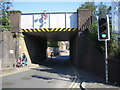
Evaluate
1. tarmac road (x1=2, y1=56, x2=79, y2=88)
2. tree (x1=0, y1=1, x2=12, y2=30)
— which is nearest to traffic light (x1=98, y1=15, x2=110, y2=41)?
tarmac road (x1=2, y1=56, x2=79, y2=88)

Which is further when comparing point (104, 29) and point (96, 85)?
point (104, 29)

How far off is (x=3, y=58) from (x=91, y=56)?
27.7 feet

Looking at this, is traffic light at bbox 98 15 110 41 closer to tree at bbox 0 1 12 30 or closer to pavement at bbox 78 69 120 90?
pavement at bbox 78 69 120 90

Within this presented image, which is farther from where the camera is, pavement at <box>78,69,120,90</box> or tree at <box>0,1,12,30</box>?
tree at <box>0,1,12,30</box>

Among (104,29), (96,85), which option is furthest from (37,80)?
(104,29)

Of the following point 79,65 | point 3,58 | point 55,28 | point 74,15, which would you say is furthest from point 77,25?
point 3,58

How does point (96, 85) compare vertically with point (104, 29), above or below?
below

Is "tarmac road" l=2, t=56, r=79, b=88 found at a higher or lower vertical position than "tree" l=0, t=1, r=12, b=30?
lower

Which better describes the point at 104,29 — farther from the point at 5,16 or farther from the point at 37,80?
the point at 5,16

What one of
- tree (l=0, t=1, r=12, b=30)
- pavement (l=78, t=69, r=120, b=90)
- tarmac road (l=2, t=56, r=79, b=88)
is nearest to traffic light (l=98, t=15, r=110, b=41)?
pavement (l=78, t=69, r=120, b=90)

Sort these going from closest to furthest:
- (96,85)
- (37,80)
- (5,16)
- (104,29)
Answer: (96,85) < (104,29) < (37,80) < (5,16)

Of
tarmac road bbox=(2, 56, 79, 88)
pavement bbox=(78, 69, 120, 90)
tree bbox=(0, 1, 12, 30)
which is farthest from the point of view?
tree bbox=(0, 1, 12, 30)

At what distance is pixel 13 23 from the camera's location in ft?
69.3

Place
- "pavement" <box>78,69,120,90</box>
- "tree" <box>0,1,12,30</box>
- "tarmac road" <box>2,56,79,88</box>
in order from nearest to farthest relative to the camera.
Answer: "pavement" <box>78,69,120,90</box>, "tarmac road" <box>2,56,79,88</box>, "tree" <box>0,1,12,30</box>
